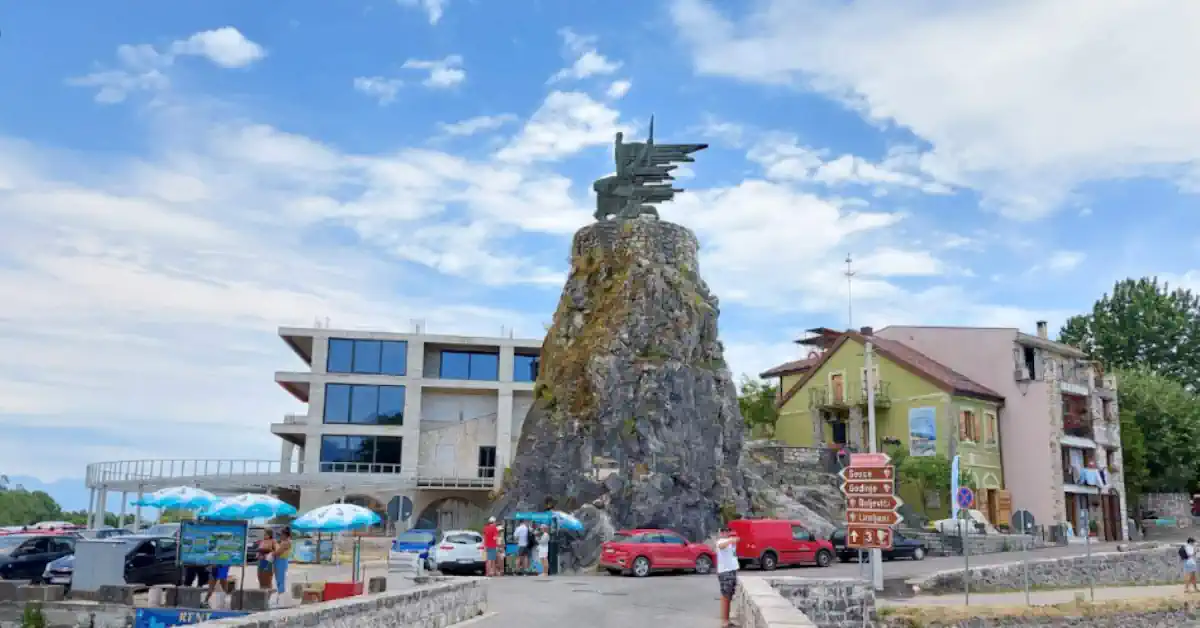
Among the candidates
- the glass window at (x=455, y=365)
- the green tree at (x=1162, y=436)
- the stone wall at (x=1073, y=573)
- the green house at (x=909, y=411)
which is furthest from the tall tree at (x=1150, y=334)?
the glass window at (x=455, y=365)

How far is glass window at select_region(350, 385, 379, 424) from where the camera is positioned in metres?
60.1

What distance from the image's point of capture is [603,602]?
21797mm

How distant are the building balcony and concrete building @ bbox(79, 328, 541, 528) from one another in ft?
59.1

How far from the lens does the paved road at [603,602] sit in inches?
715

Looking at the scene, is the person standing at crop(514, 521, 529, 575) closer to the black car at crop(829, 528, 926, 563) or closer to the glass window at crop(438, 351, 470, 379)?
the black car at crop(829, 528, 926, 563)

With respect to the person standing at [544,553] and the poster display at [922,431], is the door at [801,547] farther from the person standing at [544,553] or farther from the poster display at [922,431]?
the poster display at [922,431]

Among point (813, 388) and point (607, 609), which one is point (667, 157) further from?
point (607, 609)

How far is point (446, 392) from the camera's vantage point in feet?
206

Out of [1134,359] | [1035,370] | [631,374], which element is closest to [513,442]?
[631,374]

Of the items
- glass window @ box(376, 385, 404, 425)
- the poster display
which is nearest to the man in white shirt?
the poster display

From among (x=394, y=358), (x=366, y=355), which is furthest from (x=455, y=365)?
(x=366, y=355)

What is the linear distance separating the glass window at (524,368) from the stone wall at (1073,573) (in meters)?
36.0

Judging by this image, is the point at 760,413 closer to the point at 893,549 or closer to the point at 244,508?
the point at 893,549

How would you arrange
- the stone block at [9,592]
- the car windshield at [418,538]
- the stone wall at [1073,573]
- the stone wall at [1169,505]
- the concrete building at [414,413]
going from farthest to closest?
the stone wall at [1169,505] < the concrete building at [414,413] < the car windshield at [418,538] < the stone wall at [1073,573] < the stone block at [9,592]
